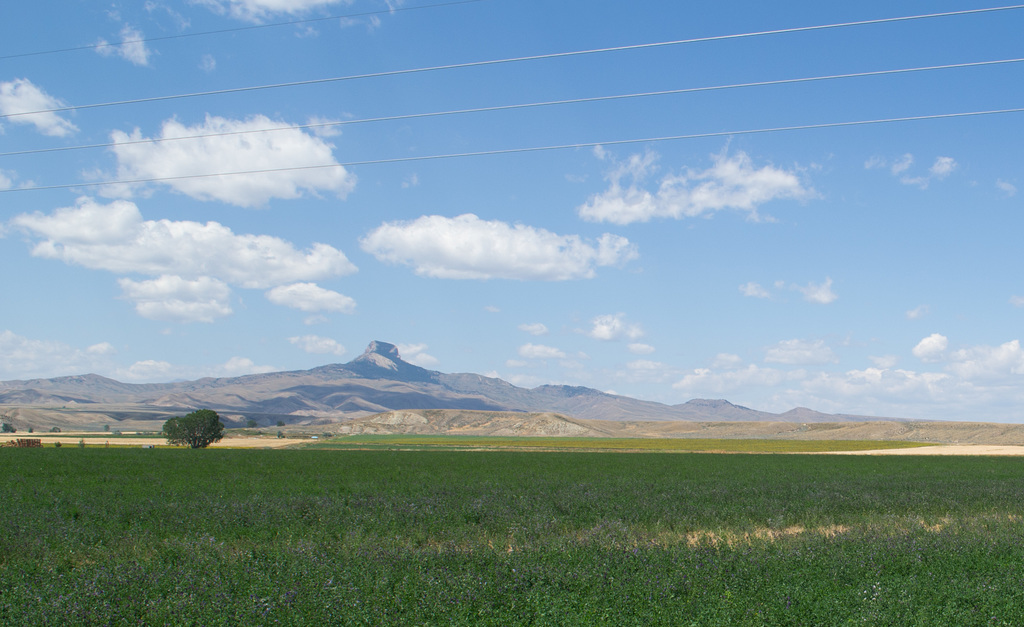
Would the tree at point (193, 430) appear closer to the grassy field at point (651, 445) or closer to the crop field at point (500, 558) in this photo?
the grassy field at point (651, 445)

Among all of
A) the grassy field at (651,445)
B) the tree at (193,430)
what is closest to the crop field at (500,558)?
the grassy field at (651,445)

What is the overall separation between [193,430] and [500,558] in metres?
105

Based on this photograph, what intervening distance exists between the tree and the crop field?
281 ft

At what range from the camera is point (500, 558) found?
43.4 ft

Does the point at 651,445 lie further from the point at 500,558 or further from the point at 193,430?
the point at 500,558

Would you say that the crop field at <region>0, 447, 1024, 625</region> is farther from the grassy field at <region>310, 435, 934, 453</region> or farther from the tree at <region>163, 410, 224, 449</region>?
the tree at <region>163, 410, 224, 449</region>

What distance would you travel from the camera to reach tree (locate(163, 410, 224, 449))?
104 metres

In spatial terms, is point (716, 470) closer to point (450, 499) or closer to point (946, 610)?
point (450, 499)

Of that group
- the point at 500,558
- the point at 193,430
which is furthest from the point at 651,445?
the point at 500,558

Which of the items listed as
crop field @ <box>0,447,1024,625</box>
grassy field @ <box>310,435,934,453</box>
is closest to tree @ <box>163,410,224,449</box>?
grassy field @ <box>310,435,934,453</box>

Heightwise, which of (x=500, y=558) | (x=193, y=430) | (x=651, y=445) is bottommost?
(x=651, y=445)

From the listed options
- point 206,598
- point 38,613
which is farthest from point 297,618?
point 38,613

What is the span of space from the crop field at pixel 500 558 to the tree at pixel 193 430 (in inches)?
3367

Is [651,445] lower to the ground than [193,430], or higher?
lower
